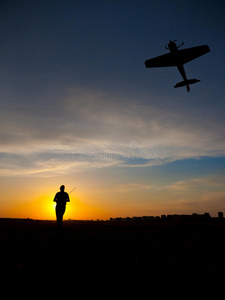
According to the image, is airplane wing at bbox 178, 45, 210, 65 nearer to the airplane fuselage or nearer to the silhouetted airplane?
the silhouetted airplane

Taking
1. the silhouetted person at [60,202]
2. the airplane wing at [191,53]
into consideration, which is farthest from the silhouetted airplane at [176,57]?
the silhouetted person at [60,202]

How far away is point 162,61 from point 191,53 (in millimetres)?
2830

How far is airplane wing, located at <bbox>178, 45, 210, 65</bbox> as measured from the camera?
76.8 ft

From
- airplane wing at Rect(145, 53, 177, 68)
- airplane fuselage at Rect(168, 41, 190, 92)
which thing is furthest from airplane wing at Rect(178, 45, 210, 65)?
airplane wing at Rect(145, 53, 177, 68)

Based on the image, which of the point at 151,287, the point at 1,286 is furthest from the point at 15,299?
the point at 151,287

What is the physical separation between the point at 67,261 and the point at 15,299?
1831 millimetres

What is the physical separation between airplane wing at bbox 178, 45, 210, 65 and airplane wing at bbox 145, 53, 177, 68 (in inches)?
27.4

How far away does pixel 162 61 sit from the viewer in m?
24.6

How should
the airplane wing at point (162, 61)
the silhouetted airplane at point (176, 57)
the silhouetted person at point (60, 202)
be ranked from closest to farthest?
1. the silhouetted person at point (60, 202)
2. the silhouetted airplane at point (176, 57)
3. the airplane wing at point (162, 61)

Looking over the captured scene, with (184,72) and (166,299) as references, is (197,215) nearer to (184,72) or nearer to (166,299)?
(184,72)

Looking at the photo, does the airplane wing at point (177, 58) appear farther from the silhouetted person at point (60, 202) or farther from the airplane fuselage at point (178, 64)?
the silhouetted person at point (60, 202)

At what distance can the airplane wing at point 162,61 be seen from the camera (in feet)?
79.3

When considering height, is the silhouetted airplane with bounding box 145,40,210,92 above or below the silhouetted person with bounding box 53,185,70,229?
above

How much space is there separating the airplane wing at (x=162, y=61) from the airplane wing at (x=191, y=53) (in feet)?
2.29
